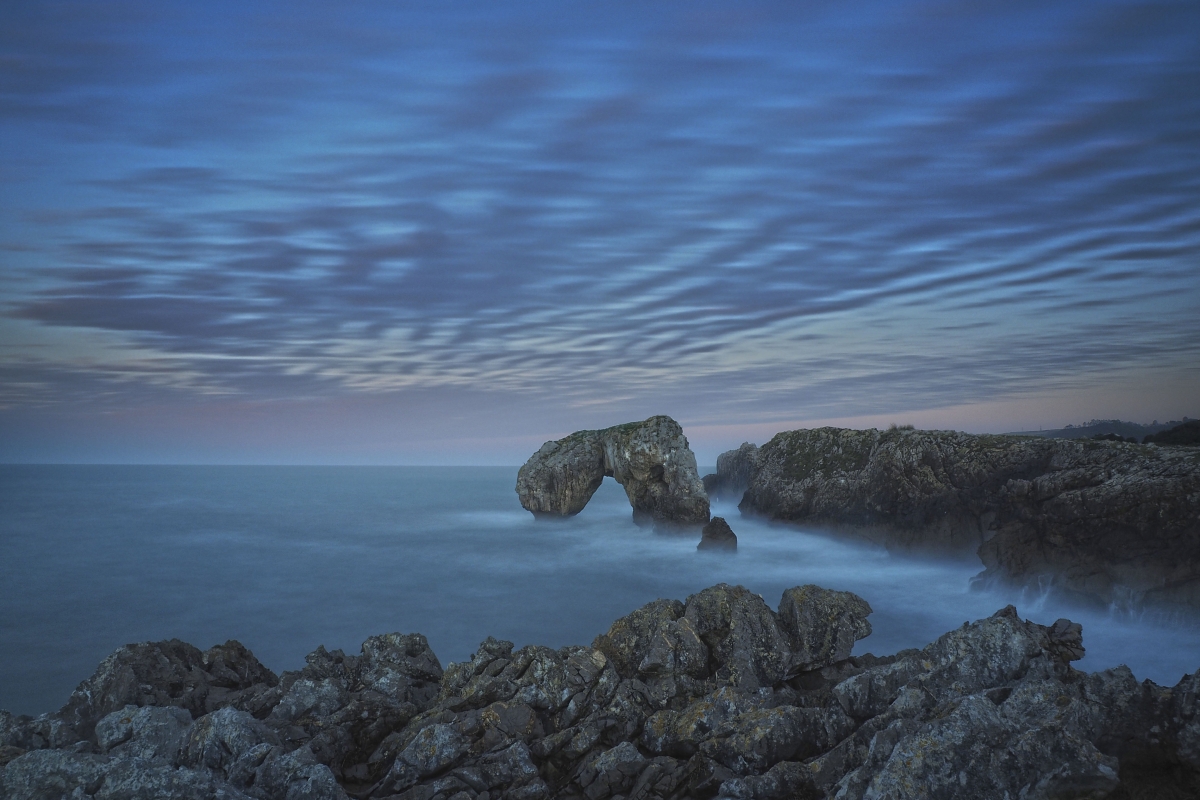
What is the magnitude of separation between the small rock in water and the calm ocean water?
35.1 inches

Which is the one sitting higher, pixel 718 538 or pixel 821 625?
pixel 821 625

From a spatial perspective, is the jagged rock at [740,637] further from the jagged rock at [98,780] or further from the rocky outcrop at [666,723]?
the jagged rock at [98,780]

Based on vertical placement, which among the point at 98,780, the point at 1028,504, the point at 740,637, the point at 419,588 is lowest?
the point at 419,588

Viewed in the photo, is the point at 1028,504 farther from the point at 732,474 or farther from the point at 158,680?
the point at 732,474

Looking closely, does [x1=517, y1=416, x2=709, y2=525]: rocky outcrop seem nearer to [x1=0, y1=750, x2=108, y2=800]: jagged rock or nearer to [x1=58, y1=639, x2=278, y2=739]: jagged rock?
[x1=58, y1=639, x2=278, y2=739]: jagged rock

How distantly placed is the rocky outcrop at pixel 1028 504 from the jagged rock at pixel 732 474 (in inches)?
615

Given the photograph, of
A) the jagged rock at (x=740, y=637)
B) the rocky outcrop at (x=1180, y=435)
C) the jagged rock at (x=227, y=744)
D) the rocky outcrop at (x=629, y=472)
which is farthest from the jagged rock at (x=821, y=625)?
the rocky outcrop at (x=1180, y=435)

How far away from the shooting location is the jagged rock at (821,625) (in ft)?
45.5

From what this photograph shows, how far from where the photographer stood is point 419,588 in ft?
113

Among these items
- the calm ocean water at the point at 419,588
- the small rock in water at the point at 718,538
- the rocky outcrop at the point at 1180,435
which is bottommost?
the calm ocean water at the point at 419,588

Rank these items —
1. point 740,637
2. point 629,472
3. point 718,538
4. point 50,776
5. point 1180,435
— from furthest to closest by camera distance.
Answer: point 629,472 < point 1180,435 < point 718,538 < point 740,637 < point 50,776

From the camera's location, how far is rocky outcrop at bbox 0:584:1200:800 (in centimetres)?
754

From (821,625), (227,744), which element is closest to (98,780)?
(227,744)

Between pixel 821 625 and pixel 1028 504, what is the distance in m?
18.8
